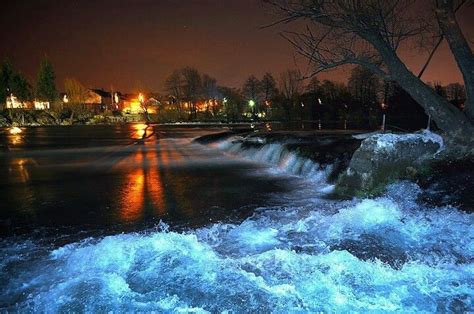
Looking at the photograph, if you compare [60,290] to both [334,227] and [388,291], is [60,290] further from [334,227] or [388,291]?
[334,227]

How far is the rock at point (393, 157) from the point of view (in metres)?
10.3

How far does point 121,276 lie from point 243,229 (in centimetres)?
296

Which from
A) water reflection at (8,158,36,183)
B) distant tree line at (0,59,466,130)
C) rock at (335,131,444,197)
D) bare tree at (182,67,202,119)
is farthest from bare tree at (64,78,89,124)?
rock at (335,131,444,197)

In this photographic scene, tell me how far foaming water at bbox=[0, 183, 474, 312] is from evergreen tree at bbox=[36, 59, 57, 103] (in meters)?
87.0

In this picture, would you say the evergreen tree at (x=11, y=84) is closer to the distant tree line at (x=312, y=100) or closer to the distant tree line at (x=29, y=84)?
the distant tree line at (x=29, y=84)

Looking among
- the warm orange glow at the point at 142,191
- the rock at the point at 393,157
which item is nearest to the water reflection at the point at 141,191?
the warm orange glow at the point at 142,191

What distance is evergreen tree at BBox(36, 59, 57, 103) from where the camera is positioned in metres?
84.6

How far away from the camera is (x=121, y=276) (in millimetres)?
6008

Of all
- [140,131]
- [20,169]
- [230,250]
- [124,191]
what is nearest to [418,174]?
[230,250]

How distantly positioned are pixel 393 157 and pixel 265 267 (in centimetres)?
594

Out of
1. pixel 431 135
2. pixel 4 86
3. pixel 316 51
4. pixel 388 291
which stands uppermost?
pixel 4 86

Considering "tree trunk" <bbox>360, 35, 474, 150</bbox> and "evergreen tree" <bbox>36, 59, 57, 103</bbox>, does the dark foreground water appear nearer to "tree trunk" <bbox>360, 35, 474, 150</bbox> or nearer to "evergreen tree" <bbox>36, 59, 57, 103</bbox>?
"tree trunk" <bbox>360, 35, 474, 150</bbox>

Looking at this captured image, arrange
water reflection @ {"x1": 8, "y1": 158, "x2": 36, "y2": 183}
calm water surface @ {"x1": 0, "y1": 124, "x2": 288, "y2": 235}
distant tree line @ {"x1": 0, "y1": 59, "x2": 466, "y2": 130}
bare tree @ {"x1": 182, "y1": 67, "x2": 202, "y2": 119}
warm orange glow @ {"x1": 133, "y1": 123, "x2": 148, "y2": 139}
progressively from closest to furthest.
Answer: calm water surface @ {"x1": 0, "y1": 124, "x2": 288, "y2": 235} < water reflection @ {"x1": 8, "y1": 158, "x2": 36, "y2": 183} < warm orange glow @ {"x1": 133, "y1": 123, "x2": 148, "y2": 139} < distant tree line @ {"x1": 0, "y1": 59, "x2": 466, "y2": 130} < bare tree @ {"x1": 182, "y1": 67, "x2": 202, "y2": 119}

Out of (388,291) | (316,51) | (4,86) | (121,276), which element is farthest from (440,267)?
(4,86)
